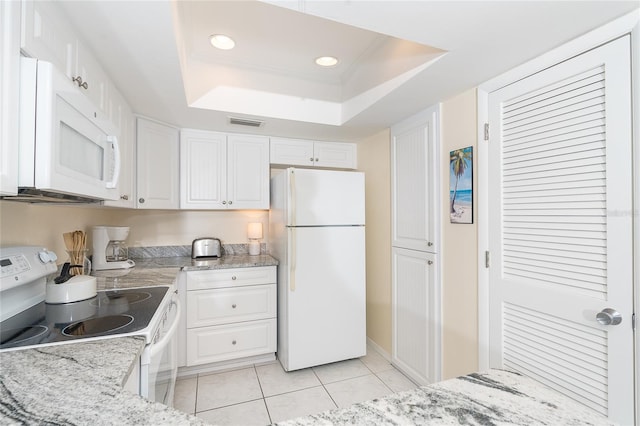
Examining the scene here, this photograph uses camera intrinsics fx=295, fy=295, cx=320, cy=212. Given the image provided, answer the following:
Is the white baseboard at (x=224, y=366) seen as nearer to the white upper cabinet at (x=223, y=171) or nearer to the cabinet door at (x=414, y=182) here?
the white upper cabinet at (x=223, y=171)

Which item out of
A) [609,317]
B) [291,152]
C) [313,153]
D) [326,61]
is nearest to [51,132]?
[326,61]

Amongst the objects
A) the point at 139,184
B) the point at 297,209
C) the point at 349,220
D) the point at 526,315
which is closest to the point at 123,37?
the point at 139,184

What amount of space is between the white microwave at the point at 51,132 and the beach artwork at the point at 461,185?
1936mm

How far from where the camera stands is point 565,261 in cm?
137

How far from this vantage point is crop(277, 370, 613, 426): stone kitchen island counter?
1.82 feet

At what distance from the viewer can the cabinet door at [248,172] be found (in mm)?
2793

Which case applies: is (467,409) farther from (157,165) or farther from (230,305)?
(157,165)

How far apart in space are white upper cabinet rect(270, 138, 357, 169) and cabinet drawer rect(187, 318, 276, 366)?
1543 mm

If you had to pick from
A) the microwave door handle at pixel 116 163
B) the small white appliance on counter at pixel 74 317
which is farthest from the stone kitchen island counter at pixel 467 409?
the microwave door handle at pixel 116 163

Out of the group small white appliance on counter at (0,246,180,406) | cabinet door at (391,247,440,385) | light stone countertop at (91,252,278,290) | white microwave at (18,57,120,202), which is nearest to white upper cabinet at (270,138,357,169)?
light stone countertop at (91,252,278,290)

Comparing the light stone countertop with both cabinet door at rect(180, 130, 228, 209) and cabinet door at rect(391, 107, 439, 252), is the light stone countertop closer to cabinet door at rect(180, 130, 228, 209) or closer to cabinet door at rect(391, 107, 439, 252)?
cabinet door at rect(180, 130, 228, 209)

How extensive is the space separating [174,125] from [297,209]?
1.32 metres

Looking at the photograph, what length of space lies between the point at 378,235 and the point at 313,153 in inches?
41.9

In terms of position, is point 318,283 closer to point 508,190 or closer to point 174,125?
point 508,190
